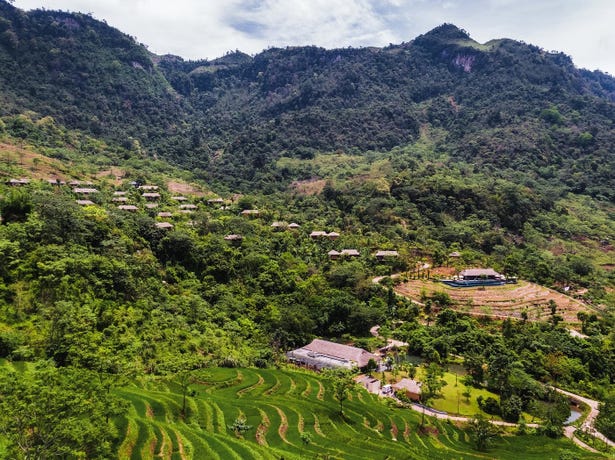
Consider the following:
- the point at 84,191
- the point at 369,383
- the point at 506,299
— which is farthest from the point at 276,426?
the point at 84,191

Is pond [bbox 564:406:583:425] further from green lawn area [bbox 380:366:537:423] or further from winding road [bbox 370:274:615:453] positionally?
green lawn area [bbox 380:366:537:423]

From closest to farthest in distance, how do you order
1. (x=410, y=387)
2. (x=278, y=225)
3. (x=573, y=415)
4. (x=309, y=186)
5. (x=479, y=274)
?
(x=573, y=415)
(x=410, y=387)
(x=479, y=274)
(x=278, y=225)
(x=309, y=186)

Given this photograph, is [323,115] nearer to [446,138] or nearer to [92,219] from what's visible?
[446,138]

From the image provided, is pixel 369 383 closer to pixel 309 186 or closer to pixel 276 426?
pixel 276 426

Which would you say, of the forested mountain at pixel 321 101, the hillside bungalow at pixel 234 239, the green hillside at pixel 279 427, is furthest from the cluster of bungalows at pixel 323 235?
the forested mountain at pixel 321 101

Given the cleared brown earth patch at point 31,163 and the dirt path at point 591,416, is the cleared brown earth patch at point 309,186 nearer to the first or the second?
the cleared brown earth patch at point 31,163

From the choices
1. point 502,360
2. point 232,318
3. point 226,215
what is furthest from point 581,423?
point 226,215
